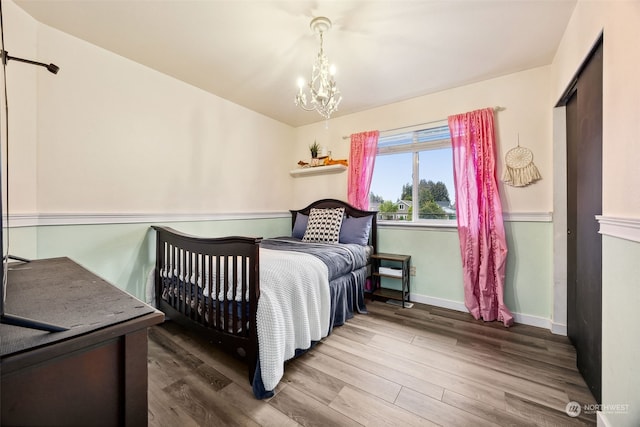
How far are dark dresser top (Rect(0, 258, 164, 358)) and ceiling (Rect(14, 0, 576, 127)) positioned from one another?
1.79 m

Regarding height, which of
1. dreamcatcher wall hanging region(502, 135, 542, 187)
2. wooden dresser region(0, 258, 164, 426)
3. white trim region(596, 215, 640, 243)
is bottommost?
wooden dresser region(0, 258, 164, 426)

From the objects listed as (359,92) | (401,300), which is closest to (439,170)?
(359,92)

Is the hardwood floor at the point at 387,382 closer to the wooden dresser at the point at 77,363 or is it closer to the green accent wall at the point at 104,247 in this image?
the green accent wall at the point at 104,247

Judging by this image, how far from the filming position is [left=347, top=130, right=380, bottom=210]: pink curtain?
3.27 meters

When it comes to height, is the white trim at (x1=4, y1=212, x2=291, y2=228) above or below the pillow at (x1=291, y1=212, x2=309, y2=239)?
above

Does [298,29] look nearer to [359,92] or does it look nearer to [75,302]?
[359,92]

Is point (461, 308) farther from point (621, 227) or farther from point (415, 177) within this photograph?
point (621, 227)

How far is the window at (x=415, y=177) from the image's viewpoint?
295cm

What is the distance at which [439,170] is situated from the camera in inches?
118

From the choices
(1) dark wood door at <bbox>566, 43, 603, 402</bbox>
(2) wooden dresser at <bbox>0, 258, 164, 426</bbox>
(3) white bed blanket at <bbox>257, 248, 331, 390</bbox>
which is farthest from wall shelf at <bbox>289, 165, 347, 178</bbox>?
(2) wooden dresser at <bbox>0, 258, 164, 426</bbox>

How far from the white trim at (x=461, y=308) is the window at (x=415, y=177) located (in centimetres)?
87
